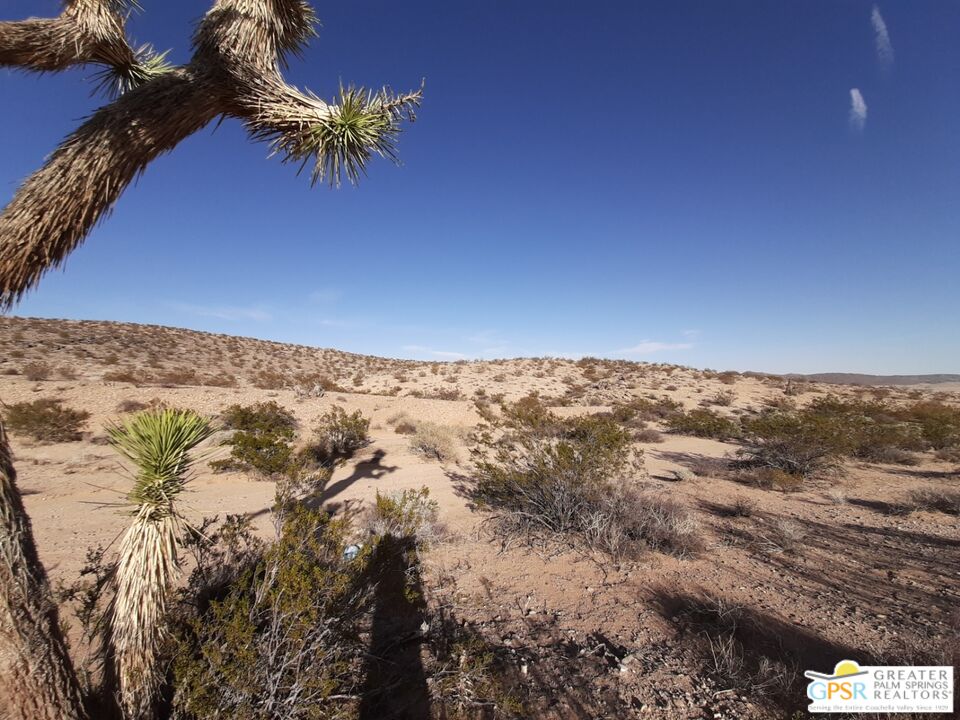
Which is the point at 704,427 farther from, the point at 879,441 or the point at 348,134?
the point at 348,134

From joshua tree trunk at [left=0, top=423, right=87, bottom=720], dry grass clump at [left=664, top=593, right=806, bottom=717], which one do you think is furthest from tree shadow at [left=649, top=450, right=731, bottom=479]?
joshua tree trunk at [left=0, top=423, right=87, bottom=720]

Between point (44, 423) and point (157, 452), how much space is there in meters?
10.6

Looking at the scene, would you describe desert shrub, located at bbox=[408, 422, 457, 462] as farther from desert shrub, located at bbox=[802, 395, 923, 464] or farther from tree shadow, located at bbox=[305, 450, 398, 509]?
desert shrub, located at bbox=[802, 395, 923, 464]

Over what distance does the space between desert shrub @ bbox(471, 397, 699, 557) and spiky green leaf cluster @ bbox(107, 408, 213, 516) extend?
3.85 metres

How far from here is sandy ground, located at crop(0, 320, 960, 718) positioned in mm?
2771

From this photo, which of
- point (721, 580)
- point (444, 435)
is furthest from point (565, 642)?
point (444, 435)

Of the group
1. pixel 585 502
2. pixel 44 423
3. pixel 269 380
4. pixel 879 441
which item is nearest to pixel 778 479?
pixel 585 502

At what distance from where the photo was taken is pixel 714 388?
2362cm

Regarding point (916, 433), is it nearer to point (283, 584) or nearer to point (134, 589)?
point (283, 584)

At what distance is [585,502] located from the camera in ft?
16.5

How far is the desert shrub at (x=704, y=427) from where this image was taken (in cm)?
1211

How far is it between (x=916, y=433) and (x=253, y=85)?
1596cm

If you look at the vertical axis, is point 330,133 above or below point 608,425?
above

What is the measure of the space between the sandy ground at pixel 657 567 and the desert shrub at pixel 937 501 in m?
0.32
